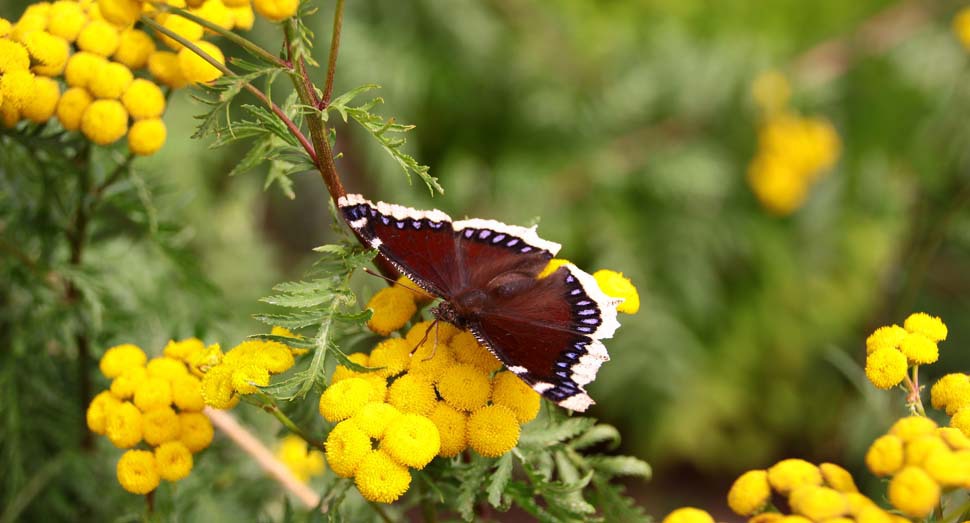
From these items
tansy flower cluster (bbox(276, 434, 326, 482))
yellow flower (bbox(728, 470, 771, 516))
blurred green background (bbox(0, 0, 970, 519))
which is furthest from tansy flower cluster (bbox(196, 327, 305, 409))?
blurred green background (bbox(0, 0, 970, 519))

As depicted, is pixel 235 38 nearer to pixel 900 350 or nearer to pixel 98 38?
pixel 98 38

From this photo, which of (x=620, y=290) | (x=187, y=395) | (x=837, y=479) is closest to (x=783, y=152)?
(x=620, y=290)

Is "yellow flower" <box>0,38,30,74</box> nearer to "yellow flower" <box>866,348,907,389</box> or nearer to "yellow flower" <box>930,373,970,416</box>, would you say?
"yellow flower" <box>866,348,907,389</box>

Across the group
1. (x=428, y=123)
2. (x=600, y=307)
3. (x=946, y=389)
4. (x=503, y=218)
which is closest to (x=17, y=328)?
(x=600, y=307)

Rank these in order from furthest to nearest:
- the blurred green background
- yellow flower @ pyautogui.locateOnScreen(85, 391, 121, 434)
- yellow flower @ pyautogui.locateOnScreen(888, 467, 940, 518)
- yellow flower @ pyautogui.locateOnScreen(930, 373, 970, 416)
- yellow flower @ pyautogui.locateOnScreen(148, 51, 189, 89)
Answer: the blurred green background
yellow flower @ pyautogui.locateOnScreen(148, 51, 189, 89)
yellow flower @ pyautogui.locateOnScreen(85, 391, 121, 434)
yellow flower @ pyautogui.locateOnScreen(930, 373, 970, 416)
yellow flower @ pyautogui.locateOnScreen(888, 467, 940, 518)

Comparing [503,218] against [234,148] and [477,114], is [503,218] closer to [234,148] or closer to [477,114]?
[477,114]
